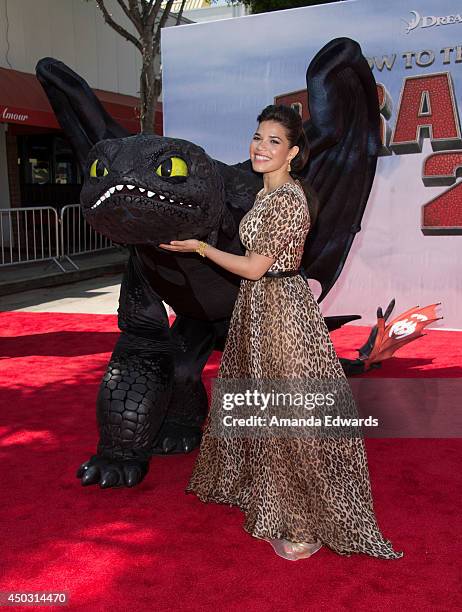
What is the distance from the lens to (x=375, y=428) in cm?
355

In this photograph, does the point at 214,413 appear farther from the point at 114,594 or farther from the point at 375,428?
the point at 375,428

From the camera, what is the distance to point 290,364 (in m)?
→ 2.12

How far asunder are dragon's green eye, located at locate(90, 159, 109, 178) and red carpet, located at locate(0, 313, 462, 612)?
1.25 meters

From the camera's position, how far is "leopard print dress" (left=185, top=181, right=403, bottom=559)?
211cm

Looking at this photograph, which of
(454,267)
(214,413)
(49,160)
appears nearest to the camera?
(214,413)

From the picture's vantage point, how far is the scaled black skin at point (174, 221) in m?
2.14

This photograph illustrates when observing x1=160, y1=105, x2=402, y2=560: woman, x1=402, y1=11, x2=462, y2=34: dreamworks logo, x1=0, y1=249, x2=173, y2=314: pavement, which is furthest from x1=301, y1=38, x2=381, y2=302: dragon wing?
x1=0, y1=249, x2=173, y2=314: pavement

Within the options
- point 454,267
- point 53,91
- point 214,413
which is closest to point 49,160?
point 454,267

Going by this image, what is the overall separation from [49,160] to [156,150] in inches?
429

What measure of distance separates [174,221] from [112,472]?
3.71 ft

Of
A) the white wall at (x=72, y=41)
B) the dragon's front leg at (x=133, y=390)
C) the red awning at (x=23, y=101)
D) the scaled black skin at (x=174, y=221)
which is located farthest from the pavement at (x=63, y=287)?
the dragon's front leg at (x=133, y=390)

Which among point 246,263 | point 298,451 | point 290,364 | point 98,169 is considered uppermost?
point 98,169

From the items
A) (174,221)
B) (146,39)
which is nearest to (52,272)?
(146,39)

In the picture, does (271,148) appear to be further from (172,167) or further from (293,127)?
(172,167)
